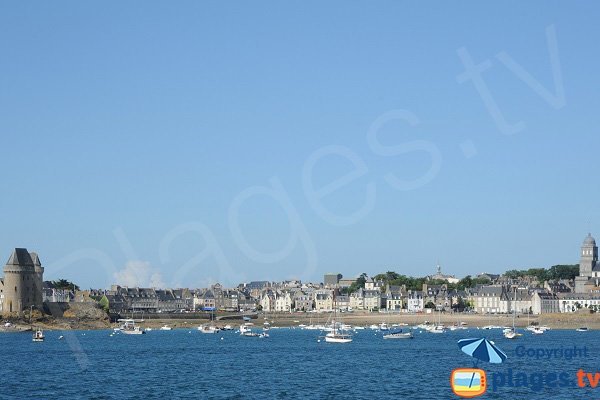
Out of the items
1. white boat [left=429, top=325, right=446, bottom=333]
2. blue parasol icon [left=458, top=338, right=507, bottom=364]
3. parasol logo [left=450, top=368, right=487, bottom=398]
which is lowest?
white boat [left=429, top=325, right=446, bottom=333]

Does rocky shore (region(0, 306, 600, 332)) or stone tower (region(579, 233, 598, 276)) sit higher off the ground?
stone tower (region(579, 233, 598, 276))

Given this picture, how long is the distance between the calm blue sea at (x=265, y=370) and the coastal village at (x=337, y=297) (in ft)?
98.2

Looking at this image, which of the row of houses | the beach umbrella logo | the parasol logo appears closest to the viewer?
the parasol logo

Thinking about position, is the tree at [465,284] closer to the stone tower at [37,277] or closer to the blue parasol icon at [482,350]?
the stone tower at [37,277]

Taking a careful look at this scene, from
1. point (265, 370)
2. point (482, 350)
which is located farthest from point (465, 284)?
point (482, 350)

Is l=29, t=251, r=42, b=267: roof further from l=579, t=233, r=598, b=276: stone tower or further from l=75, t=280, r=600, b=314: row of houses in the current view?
l=579, t=233, r=598, b=276: stone tower

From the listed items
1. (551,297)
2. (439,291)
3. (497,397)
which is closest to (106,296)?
(439,291)

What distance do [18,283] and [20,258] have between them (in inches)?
117

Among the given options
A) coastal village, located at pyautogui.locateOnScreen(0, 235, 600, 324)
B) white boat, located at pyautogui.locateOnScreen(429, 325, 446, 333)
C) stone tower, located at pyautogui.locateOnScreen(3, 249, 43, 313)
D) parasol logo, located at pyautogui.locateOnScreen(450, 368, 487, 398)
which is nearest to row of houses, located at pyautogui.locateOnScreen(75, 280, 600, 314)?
coastal village, located at pyautogui.locateOnScreen(0, 235, 600, 324)

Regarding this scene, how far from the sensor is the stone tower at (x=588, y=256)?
154 metres

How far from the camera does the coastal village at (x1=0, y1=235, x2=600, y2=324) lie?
10931 cm

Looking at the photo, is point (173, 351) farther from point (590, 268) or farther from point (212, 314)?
point (590, 268)

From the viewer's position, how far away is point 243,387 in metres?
41.1

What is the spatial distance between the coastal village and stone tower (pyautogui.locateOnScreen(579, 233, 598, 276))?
0.54 ft
